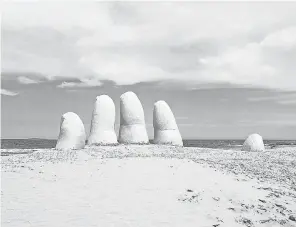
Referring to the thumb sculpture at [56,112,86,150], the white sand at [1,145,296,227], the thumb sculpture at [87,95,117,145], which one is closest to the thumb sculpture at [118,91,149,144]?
the thumb sculpture at [87,95,117,145]

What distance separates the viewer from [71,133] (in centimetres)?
2206

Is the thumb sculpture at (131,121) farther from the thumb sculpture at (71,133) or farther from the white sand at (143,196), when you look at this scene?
the white sand at (143,196)

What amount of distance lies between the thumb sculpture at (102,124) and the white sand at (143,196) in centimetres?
1156

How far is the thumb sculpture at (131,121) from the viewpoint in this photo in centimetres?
2588

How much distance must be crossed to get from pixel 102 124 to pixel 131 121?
90.3 inches

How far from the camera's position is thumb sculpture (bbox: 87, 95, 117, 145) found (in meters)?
24.8

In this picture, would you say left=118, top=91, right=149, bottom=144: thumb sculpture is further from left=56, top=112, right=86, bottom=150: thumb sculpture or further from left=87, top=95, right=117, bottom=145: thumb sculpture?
left=56, top=112, right=86, bottom=150: thumb sculpture

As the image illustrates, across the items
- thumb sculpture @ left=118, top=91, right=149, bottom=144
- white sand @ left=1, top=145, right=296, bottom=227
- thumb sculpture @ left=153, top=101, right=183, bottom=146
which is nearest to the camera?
white sand @ left=1, top=145, right=296, bottom=227

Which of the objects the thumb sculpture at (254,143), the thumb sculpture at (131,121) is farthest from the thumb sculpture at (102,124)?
the thumb sculpture at (254,143)

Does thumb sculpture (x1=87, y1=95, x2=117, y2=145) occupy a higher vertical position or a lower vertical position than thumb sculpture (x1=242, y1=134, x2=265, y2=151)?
higher

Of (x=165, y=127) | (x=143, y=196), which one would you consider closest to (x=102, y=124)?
(x=165, y=127)

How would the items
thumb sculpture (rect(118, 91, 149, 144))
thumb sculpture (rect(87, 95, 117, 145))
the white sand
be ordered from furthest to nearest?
thumb sculpture (rect(118, 91, 149, 144)) → thumb sculpture (rect(87, 95, 117, 145)) → the white sand

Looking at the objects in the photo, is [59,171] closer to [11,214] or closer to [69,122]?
[11,214]

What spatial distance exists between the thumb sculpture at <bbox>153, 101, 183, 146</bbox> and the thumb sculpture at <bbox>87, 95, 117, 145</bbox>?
3.80 m
